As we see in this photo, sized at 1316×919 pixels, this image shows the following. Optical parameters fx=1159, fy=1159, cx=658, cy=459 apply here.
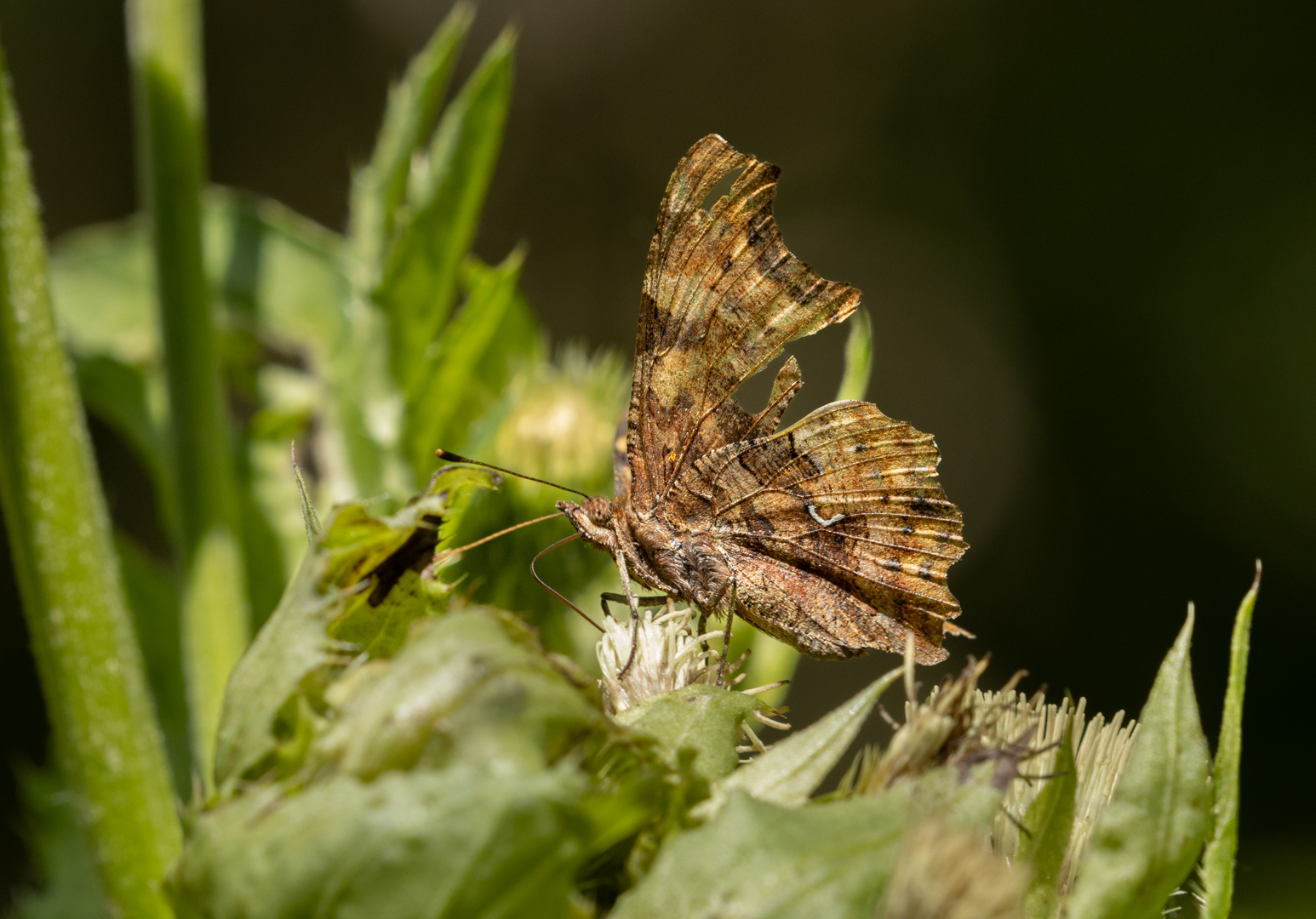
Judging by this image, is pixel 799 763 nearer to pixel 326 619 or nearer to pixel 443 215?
pixel 326 619

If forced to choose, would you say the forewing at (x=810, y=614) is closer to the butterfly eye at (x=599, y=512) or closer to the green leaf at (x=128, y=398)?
the butterfly eye at (x=599, y=512)

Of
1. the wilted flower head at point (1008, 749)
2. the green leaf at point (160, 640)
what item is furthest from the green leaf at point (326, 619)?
the green leaf at point (160, 640)

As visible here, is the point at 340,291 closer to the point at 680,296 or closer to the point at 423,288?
the point at 423,288

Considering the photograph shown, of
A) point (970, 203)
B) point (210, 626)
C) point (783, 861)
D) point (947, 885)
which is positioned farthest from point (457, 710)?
point (970, 203)

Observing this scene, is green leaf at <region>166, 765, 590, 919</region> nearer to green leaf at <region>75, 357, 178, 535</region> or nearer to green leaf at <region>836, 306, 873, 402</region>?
green leaf at <region>836, 306, 873, 402</region>

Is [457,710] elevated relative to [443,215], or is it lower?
lower

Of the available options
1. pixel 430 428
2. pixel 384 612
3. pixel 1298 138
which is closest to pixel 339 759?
pixel 384 612
